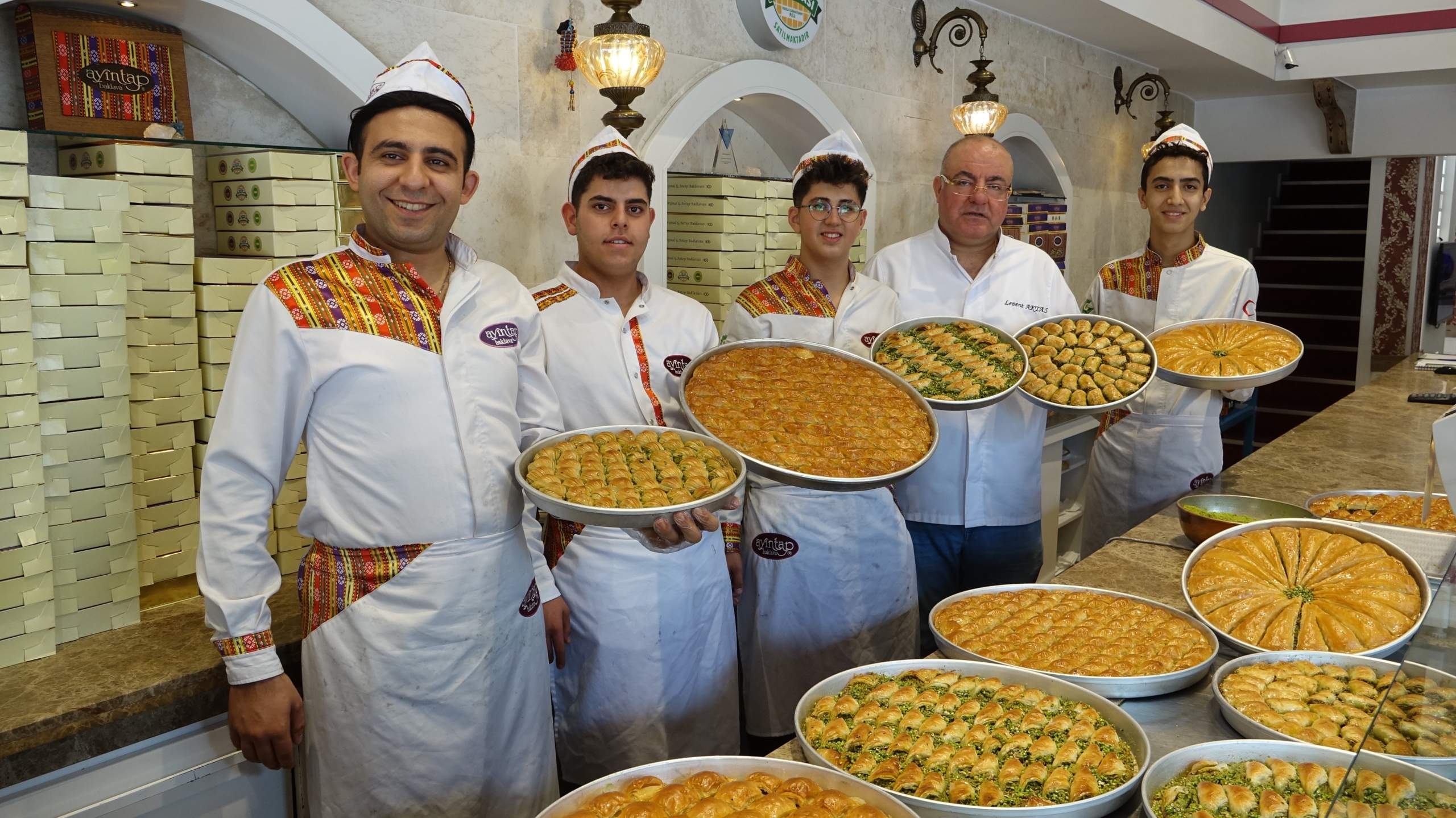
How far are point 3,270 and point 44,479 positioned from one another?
41cm

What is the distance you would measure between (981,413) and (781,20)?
186 centimetres

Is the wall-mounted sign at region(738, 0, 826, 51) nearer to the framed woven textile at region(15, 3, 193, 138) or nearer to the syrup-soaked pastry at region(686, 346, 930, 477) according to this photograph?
the syrup-soaked pastry at region(686, 346, 930, 477)

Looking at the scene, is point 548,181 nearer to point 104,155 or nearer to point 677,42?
point 677,42

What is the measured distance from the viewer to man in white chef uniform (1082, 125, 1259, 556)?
3.39m

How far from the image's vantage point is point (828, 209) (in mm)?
2785

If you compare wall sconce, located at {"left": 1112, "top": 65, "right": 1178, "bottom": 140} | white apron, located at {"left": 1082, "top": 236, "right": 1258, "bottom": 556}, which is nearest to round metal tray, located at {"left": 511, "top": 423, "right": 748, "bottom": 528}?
white apron, located at {"left": 1082, "top": 236, "right": 1258, "bottom": 556}

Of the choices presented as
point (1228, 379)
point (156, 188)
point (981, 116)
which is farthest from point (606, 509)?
point (981, 116)

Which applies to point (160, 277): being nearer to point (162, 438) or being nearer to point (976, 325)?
point (162, 438)

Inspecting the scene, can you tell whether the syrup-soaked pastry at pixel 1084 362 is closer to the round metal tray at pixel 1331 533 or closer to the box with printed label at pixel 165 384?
the round metal tray at pixel 1331 533

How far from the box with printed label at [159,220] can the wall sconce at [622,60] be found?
1.24 meters

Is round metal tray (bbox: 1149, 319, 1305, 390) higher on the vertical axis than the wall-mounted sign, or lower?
lower

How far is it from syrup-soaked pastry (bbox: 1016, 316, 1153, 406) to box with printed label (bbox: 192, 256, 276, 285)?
187 centimetres

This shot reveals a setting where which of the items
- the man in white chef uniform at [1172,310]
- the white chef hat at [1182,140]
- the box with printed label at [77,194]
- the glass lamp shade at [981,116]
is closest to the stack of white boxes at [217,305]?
the box with printed label at [77,194]

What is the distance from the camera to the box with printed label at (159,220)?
6.97ft
